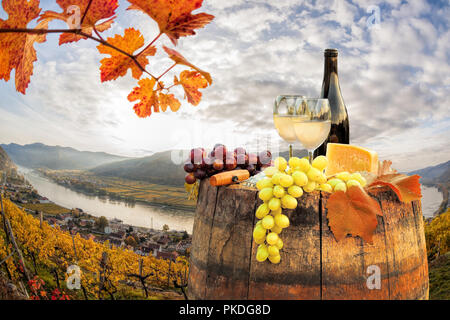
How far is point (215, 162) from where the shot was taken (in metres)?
1.86

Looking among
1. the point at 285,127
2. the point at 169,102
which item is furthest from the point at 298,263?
the point at 285,127

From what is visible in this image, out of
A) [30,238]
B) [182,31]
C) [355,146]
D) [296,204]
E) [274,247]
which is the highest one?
[182,31]

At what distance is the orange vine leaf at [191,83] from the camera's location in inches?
43.1

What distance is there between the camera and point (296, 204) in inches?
52.1

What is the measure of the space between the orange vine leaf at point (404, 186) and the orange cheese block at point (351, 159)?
0.66 feet

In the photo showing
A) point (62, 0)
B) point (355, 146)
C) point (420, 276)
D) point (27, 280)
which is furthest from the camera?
point (27, 280)

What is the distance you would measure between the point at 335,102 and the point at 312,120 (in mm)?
934

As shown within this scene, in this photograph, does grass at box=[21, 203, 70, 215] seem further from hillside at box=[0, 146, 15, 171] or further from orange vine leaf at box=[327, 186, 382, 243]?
orange vine leaf at box=[327, 186, 382, 243]

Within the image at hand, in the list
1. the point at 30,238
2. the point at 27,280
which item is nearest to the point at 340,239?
the point at 27,280

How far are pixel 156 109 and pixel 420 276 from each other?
1519 millimetres

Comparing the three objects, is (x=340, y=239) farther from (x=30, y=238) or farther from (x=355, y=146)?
(x=30, y=238)

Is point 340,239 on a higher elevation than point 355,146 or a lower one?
lower

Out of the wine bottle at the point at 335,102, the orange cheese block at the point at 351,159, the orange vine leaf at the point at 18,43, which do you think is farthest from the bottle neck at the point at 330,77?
the orange vine leaf at the point at 18,43
